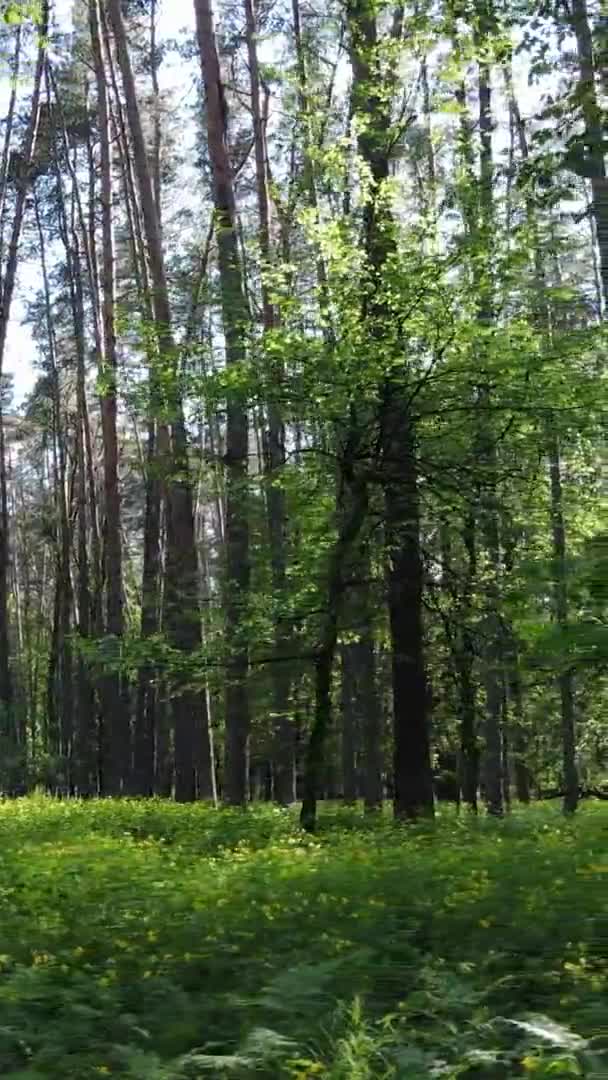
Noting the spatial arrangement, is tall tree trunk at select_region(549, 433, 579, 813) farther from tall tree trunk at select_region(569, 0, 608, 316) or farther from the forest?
tall tree trunk at select_region(569, 0, 608, 316)

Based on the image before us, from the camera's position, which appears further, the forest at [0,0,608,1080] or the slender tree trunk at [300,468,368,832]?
the slender tree trunk at [300,468,368,832]

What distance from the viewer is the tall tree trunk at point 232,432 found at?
10305mm

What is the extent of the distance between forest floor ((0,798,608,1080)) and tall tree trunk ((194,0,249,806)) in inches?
→ 144

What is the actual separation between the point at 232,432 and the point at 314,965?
945 cm

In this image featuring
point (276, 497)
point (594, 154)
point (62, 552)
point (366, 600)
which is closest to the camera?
point (594, 154)

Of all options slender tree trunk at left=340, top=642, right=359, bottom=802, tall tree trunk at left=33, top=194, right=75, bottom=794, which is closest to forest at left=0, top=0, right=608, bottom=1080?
slender tree trunk at left=340, top=642, right=359, bottom=802

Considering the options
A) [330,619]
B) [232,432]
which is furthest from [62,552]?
[330,619]

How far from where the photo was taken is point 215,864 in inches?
287

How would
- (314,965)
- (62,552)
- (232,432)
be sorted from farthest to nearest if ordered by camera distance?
(62,552) → (232,432) → (314,965)

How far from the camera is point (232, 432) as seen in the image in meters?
13.2

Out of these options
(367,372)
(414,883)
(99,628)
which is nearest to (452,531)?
(367,372)

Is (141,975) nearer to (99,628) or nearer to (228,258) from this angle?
(228,258)

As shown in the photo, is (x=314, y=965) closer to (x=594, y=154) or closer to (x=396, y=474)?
(x=594, y=154)

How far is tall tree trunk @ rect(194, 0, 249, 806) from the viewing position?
33.8ft
